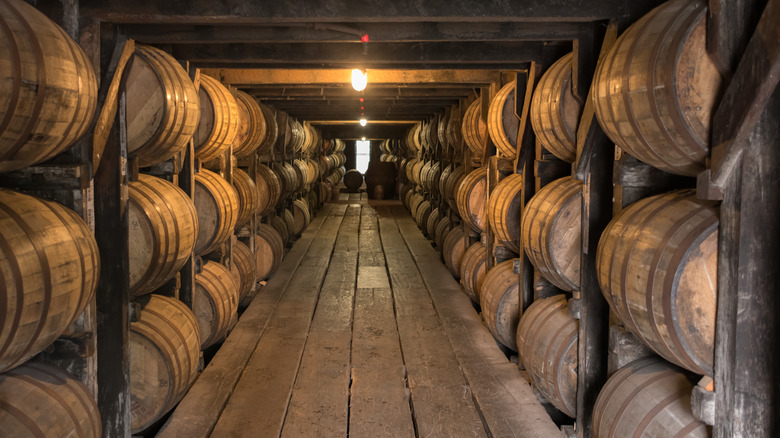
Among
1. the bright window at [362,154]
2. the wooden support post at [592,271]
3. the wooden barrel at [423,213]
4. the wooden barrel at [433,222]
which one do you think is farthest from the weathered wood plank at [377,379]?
the bright window at [362,154]

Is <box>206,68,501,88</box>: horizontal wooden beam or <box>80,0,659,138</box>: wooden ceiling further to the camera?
<box>206,68,501,88</box>: horizontal wooden beam

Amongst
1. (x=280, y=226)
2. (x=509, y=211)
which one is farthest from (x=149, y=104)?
(x=280, y=226)

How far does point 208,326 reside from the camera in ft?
→ 17.0

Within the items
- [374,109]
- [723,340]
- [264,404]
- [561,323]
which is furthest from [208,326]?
[374,109]

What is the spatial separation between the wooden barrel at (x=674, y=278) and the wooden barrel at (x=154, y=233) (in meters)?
2.44

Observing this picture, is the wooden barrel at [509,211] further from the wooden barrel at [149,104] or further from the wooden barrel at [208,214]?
the wooden barrel at [149,104]

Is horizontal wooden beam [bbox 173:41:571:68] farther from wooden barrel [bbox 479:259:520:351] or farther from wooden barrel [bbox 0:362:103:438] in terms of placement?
wooden barrel [bbox 0:362:103:438]

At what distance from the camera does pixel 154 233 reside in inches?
146

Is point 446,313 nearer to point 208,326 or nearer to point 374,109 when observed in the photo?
point 208,326

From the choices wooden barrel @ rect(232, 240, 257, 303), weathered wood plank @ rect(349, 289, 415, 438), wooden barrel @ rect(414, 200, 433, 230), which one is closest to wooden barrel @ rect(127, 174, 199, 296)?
weathered wood plank @ rect(349, 289, 415, 438)

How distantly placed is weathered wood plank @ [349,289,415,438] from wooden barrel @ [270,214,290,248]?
3.04 metres

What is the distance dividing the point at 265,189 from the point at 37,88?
595 cm

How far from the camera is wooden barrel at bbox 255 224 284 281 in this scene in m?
8.02

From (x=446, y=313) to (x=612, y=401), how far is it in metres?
3.87
